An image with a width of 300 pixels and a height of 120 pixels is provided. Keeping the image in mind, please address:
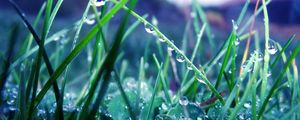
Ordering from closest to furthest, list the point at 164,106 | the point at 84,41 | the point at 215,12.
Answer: the point at 84,41 → the point at 164,106 → the point at 215,12

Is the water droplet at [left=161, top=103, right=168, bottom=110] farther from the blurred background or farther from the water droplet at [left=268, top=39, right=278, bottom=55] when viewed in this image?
the blurred background

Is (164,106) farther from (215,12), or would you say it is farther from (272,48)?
(215,12)

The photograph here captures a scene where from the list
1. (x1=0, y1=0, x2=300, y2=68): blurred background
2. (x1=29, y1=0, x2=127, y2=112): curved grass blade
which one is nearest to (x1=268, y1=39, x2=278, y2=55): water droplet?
(x1=29, y1=0, x2=127, y2=112): curved grass blade

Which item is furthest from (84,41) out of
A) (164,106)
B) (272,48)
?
(272,48)

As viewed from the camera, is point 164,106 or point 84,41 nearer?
point 84,41

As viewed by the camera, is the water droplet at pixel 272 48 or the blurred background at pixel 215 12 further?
the blurred background at pixel 215 12

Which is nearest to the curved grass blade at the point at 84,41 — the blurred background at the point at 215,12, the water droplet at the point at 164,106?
the water droplet at the point at 164,106

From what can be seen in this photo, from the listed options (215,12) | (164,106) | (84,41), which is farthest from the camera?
(215,12)

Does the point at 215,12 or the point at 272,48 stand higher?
the point at 215,12

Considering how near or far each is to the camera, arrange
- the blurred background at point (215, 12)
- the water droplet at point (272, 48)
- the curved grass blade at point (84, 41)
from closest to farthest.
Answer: the curved grass blade at point (84, 41), the water droplet at point (272, 48), the blurred background at point (215, 12)

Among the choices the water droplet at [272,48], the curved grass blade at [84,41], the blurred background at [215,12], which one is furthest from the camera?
the blurred background at [215,12]

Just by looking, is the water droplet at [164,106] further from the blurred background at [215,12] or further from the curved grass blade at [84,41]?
the blurred background at [215,12]
